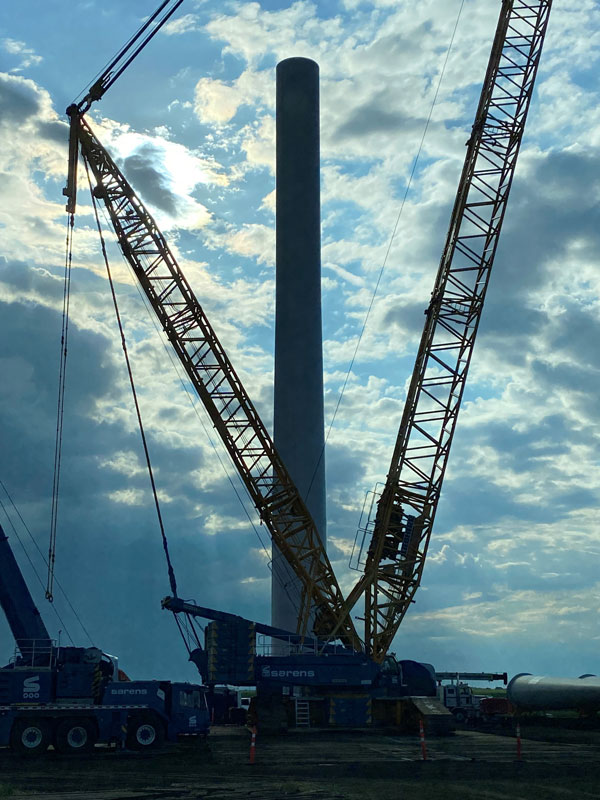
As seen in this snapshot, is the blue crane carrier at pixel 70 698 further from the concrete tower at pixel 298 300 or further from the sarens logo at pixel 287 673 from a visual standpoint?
the concrete tower at pixel 298 300

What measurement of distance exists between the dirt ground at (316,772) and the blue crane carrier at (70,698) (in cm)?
83

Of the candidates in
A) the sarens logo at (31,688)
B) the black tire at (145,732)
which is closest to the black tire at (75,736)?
the black tire at (145,732)

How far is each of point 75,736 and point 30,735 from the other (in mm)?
1654

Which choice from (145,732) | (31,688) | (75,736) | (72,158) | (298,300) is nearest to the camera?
(75,736)

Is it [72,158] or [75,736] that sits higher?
[72,158]

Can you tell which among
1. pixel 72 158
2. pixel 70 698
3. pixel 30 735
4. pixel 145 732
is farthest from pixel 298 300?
pixel 30 735

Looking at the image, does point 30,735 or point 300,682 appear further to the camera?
point 300,682

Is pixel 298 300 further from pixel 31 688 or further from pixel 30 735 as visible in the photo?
pixel 30 735

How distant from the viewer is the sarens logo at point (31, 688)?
112ft

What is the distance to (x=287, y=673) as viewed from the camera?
44.0 meters

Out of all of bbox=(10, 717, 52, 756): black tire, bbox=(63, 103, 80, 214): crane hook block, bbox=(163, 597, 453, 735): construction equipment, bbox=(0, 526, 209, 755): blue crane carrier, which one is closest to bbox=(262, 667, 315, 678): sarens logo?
bbox=(163, 597, 453, 735): construction equipment

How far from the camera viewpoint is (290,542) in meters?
55.6

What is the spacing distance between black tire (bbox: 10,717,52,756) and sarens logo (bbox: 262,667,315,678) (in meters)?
13.5

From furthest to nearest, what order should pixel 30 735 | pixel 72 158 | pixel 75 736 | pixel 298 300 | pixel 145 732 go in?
pixel 298 300 < pixel 72 158 < pixel 145 732 < pixel 75 736 < pixel 30 735
